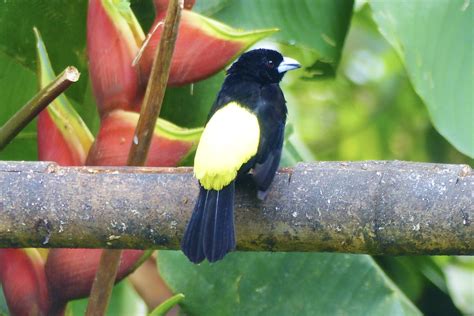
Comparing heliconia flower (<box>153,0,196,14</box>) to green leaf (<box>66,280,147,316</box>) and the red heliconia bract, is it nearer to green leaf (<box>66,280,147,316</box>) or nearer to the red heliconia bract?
the red heliconia bract

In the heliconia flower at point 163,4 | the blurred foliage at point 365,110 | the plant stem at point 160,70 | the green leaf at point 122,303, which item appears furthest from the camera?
the blurred foliage at point 365,110

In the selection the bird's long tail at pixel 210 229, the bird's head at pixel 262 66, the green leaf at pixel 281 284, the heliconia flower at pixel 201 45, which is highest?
the heliconia flower at pixel 201 45

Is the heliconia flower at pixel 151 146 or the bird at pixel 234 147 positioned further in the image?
the heliconia flower at pixel 151 146

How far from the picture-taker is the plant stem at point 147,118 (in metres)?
1.67

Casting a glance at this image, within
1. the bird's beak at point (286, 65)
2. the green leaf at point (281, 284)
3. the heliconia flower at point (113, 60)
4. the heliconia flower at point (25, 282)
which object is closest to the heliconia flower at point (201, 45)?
the heliconia flower at point (113, 60)

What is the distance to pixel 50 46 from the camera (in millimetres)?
2834

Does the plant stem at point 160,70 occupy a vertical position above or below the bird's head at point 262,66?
above

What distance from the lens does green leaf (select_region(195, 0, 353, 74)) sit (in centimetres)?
283

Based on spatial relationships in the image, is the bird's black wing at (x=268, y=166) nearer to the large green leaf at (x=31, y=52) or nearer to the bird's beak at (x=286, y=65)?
the bird's beak at (x=286, y=65)

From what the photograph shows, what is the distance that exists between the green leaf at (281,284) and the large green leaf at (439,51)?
418 mm

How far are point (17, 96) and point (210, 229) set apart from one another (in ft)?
4.13

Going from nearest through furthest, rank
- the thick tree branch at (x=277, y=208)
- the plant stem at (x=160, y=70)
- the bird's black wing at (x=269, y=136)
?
the thick tree branch at (x=277, y=208)
the plant stem at (x=160, y=70)
the bird's black wing at (x=269, y=136)

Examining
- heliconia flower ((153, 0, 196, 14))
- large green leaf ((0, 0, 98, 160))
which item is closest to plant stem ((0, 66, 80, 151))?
heliconia flower ((153, 0, 196, 14))

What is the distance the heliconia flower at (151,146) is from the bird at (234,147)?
1.6 inches
